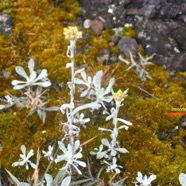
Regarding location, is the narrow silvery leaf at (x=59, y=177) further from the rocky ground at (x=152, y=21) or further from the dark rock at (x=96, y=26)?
the dark rock at (x=96, y=26)

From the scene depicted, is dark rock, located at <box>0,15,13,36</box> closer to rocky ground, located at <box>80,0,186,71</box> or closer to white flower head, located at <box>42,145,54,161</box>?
rocky ground, located at <box>80,0,186,71</box>

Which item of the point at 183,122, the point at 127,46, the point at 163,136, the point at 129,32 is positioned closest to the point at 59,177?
the point at 163,136

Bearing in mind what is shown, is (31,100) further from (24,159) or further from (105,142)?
(105,142)

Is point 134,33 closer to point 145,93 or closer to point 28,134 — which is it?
point 145,93

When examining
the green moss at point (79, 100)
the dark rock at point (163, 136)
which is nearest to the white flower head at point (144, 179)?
the green moss at point (79, 100)

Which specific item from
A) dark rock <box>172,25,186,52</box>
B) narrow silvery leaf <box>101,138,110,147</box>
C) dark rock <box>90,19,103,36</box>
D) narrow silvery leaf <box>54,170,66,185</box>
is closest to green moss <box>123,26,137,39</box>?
dark rock <box>90,19,103,36</box>

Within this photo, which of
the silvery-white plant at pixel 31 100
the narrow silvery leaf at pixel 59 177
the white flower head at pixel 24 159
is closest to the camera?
the narrow silvery leaf at pixel 59 177
